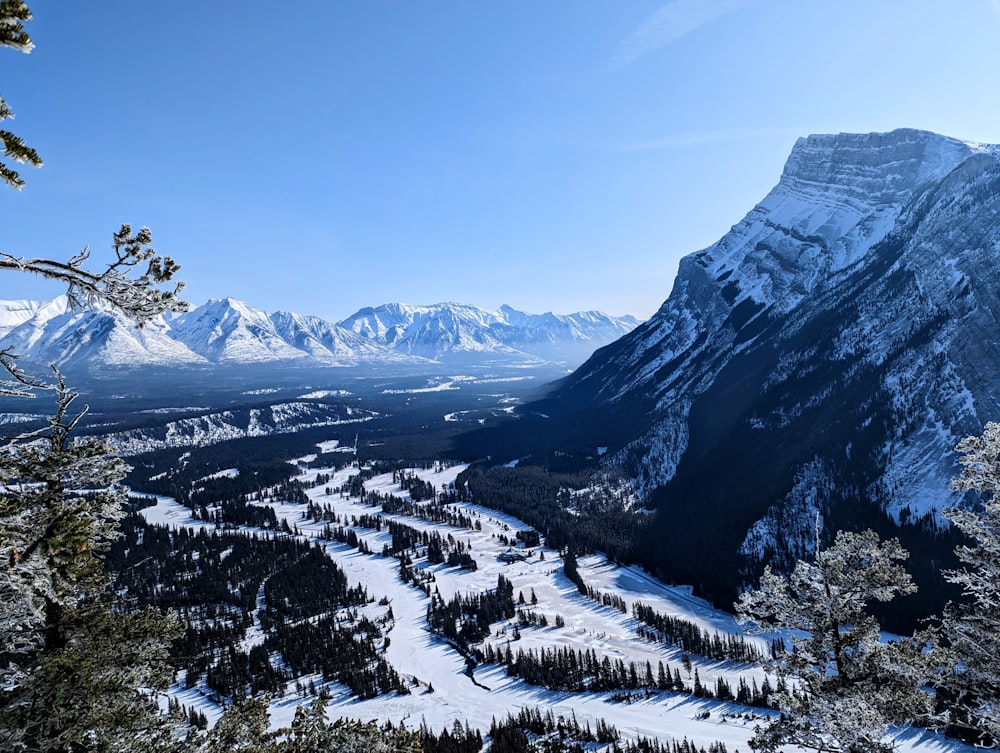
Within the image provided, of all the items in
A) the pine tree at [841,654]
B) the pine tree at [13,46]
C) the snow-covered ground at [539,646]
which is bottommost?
the snow-covered ground at [539,646]

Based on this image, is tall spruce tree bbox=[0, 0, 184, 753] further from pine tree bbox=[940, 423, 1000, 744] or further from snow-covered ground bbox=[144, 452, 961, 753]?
snow-covered ground bbox=[144, 452, 961, 753]

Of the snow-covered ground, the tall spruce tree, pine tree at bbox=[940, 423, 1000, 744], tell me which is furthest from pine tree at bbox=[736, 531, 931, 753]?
the snow-covered ground

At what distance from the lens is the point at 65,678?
12.8 m

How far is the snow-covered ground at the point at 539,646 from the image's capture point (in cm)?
7512

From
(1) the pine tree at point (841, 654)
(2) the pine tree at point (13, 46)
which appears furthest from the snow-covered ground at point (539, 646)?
(2) the pine tree at point (13, 46)

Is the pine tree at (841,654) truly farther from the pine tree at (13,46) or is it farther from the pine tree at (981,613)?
the pine tree at (13,46)

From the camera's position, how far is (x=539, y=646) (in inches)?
3903

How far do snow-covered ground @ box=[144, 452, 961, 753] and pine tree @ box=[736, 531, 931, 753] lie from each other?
43519mm

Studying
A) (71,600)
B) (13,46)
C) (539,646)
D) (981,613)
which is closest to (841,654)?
(981,613)

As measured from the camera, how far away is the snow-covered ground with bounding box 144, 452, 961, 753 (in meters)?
75.1

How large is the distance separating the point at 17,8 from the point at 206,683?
110228 millimetres

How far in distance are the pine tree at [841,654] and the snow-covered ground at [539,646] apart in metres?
43.5

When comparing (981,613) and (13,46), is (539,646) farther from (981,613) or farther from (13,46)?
(13,46)

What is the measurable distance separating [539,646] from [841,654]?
300 feet
